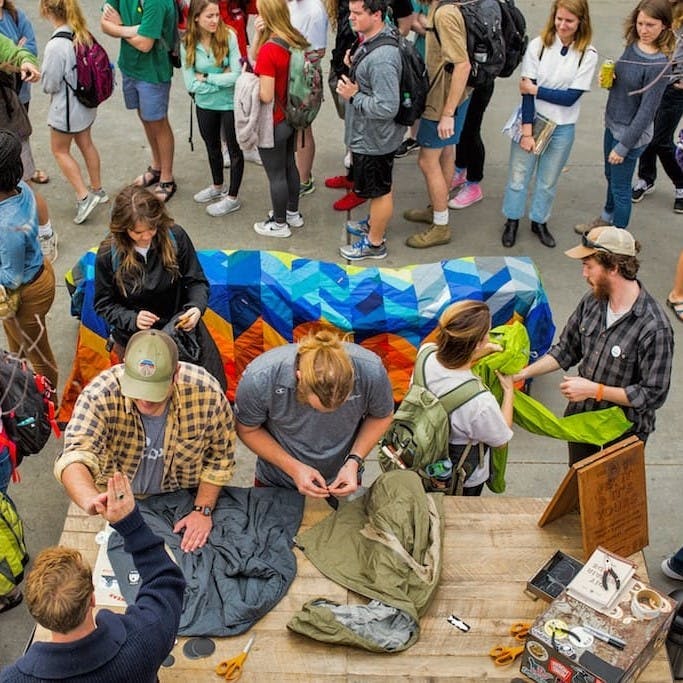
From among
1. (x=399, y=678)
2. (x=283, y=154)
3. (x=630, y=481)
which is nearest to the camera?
(x=399, y=678)

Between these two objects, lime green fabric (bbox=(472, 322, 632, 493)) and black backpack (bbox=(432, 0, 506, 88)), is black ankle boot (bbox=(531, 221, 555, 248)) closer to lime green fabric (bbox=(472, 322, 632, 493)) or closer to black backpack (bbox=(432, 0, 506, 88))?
black backpack (bbox=(432, 0, 506, 88))

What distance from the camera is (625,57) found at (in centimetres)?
604

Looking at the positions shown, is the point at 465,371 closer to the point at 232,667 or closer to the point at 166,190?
the point at 232,667

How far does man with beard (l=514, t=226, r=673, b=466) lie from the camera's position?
3.94m

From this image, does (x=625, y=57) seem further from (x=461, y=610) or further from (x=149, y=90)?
(x=461, y=610)

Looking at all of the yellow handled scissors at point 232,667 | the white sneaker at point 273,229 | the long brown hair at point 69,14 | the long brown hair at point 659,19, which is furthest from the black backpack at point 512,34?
the yellow handled scissors at point 232,667

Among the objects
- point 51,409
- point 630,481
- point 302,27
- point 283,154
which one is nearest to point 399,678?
point 630,481

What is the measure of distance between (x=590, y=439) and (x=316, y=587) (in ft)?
4.98

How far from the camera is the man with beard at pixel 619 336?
3.94 meters

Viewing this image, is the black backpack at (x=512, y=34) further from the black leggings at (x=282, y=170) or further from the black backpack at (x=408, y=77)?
the black leggings at (x=282, y=170)

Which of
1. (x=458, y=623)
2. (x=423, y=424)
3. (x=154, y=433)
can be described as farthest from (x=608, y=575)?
(x=154, y=433)

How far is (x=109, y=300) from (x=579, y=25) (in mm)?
3436

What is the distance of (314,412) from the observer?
3721 mm

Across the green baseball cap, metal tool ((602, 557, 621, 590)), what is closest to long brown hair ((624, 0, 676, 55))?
metal tool ((602, 557, 621, 590))
